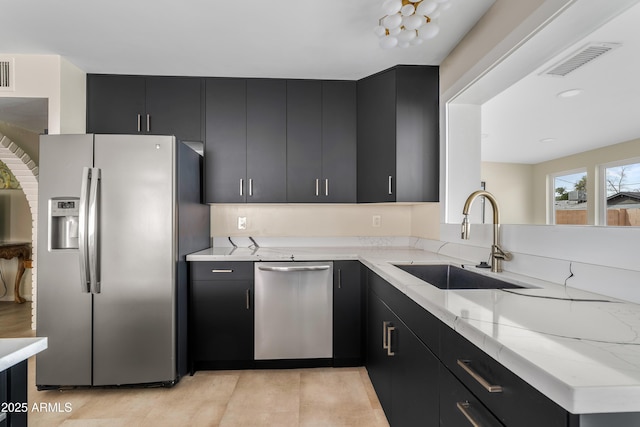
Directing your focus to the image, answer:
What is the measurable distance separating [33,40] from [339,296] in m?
2.79

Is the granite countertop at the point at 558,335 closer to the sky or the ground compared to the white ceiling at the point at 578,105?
closer to the ground

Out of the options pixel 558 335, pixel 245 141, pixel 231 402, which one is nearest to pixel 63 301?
pixel 231 402

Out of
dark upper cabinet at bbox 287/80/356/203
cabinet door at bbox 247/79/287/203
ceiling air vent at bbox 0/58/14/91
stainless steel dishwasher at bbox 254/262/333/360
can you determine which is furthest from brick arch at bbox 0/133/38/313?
dark upper cabinet at bbox 287/80/356/203

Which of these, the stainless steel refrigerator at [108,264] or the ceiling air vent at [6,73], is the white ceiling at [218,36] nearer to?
the ceiling air vent at [6,73]

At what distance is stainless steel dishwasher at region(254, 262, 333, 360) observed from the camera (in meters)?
2.48

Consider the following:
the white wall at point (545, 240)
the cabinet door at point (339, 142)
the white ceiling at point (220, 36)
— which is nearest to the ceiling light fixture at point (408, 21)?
the white ceiling at point (220, 36)

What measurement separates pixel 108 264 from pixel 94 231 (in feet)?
0.75

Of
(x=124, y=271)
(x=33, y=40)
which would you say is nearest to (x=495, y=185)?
(x=124, y=271)

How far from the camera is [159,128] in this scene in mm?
2771

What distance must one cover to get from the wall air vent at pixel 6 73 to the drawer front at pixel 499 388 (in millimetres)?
3375

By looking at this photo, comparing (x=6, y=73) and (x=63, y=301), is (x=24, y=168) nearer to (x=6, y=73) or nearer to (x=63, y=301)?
(x=6, y=73)

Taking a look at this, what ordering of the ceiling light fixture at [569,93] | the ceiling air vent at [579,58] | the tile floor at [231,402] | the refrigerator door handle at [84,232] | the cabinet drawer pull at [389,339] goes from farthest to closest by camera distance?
the refrigerator door handle at [84,232] → the tile floor at [231,402] → the cabinet drawer pull at [389,339] → the ceiling light fixture at [569,93] → the ceiling air vent at [579,58]

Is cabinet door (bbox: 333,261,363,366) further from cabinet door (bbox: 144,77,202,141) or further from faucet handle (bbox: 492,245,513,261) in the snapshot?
cabinet door (bbox: 144,77,202,141)

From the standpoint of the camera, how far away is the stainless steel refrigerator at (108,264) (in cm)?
214
